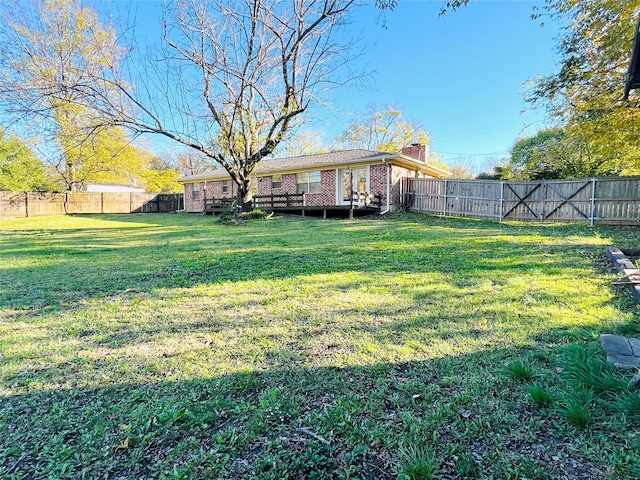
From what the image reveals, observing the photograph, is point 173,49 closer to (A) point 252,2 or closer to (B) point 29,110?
(A) point 252,2

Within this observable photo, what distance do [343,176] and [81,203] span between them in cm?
1784

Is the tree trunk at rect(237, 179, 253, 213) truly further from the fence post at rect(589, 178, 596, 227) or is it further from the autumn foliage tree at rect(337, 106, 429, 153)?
the autumn foliage tree at rect(337, 106, 429, 153)

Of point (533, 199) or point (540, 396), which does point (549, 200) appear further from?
point (540, 396)

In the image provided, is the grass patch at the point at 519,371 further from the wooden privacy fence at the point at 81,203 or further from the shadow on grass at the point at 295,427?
the wooden privacy fence at the point at 81,203

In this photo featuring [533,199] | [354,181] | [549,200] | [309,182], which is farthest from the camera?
[309,182]

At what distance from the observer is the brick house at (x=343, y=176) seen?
15.2 m

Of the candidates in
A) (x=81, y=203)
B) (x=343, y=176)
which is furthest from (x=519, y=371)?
(x=81, y=203)

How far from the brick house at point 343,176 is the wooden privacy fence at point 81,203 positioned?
24.9 ft

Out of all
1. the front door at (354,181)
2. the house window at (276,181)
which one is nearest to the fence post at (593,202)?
the front door at (354,181)

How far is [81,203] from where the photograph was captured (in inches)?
874

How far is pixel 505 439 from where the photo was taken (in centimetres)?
176

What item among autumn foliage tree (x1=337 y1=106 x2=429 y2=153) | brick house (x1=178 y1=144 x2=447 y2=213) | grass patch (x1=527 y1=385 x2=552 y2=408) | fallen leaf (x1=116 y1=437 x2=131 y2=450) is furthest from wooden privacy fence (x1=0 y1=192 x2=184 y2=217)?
grass patch (x1=527 y1=385 x2=552 y2=408)

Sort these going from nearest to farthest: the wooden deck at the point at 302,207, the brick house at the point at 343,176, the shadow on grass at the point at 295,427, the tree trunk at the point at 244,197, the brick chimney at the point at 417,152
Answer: the shadow on grass at the point at 295,427 → the wooden deck at the point at 302,207 → the tree trunk at the point at 244,197 → the brick house at the point at 343,176 → the brick chimney at the point at 417,152

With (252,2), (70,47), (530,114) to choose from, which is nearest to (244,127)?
(252,2)
